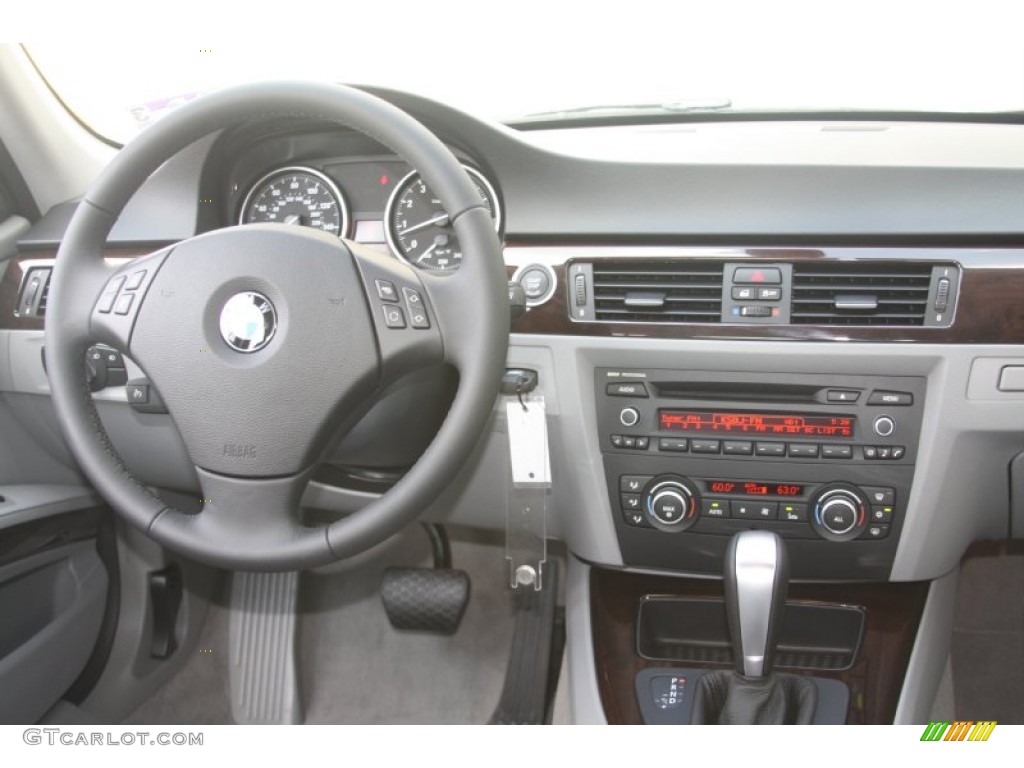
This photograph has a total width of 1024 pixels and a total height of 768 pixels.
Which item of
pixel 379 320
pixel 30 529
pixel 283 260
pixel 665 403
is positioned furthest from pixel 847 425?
pixel 30 529

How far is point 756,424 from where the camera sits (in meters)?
1.35

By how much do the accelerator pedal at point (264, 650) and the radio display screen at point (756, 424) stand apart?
1.03 metres

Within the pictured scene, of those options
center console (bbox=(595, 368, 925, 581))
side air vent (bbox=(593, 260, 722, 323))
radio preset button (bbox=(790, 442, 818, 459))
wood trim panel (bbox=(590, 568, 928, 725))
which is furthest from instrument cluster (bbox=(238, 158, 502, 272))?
wood trim panel (bbox=(590, 568, 928, 725))

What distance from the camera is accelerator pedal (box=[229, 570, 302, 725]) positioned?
6.32ft

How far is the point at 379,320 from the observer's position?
3.42 feet

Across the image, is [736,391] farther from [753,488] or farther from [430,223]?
[430,223]

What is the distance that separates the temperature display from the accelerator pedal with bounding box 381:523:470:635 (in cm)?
67

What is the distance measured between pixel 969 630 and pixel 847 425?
0.76 metres

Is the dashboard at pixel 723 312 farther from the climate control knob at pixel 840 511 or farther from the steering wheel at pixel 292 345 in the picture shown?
the steering wheel at pixel 292 345

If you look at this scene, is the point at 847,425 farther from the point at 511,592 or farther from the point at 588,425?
the point at 511,592

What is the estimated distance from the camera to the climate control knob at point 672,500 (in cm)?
140
